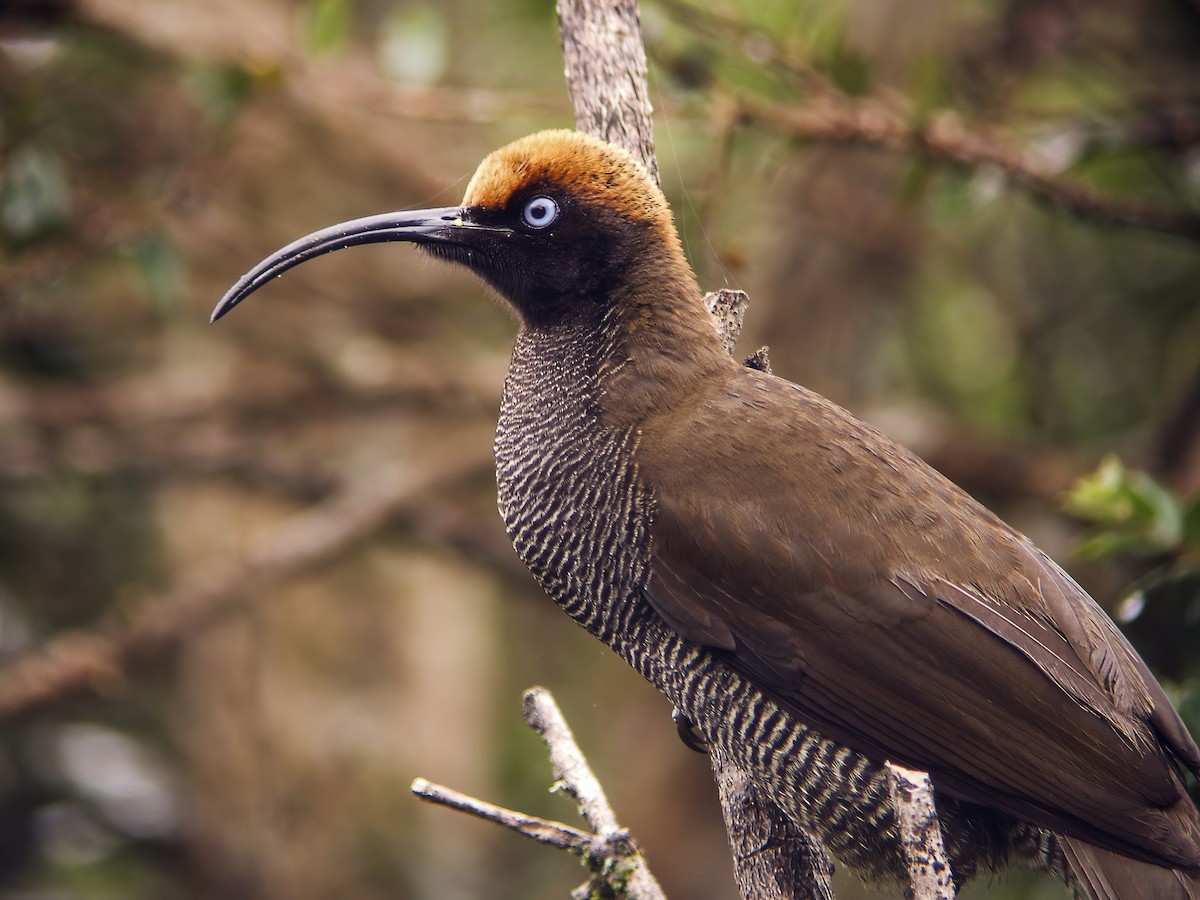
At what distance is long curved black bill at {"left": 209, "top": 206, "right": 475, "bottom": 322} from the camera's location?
3.43 m

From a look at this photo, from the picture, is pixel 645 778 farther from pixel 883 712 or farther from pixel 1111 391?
pixel 883 712

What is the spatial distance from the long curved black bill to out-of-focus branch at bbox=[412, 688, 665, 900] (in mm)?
1326

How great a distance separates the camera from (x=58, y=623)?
24.0ft

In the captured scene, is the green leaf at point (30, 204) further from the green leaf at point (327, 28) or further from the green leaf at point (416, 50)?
the green leaf at point (416, 50)

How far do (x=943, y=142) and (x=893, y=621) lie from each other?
2.03 metres

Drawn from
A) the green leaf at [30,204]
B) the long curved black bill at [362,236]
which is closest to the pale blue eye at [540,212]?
the long curved black bill at [362,236]

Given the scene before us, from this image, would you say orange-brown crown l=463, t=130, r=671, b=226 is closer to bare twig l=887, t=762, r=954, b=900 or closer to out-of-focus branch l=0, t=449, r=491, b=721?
bare twig l=887, t=762, r=954, b=900

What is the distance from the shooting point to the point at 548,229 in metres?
3.46

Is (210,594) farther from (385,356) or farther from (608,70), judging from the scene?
(608,70)

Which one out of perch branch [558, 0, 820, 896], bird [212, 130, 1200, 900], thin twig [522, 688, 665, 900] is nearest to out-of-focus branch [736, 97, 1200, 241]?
perch branch [558, 0, 820, 896]

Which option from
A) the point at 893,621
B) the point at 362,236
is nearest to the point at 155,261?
the point at 362,236

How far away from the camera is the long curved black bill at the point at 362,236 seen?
3432mm

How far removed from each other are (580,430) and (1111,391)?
4.53 m

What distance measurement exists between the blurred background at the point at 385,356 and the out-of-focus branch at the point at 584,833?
239 cm
